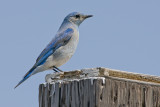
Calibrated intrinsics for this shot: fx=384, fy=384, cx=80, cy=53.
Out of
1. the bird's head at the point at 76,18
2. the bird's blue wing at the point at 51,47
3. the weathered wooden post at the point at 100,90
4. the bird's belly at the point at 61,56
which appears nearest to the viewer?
the weathered wooden post at the point at 100,90

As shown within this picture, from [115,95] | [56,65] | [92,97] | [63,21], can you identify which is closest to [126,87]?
[115,95]

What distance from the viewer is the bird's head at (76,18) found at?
11.4 metres

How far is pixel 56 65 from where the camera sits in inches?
388

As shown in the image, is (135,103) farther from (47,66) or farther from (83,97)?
(47,66)

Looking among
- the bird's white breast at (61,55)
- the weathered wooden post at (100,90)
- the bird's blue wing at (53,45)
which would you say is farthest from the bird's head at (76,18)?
the weathered wooden post at (100,90)

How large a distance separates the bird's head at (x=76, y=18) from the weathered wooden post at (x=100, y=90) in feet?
20.3

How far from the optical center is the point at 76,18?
37.8ft

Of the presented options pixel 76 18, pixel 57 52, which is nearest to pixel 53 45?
pixel 57 52

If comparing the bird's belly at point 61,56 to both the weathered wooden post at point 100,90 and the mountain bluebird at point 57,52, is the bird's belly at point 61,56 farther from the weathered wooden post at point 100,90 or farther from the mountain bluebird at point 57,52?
the weathered wooden post at point 100,90

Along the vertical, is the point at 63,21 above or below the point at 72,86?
above

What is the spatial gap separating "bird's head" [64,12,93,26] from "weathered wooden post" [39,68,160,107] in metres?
6.20

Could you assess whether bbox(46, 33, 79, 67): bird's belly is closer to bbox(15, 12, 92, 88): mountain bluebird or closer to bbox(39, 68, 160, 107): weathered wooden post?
bbox(15, 12, 92, 88): mountain bluebird

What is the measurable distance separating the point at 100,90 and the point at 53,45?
5.85m

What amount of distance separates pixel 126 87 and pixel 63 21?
23.0 feet
